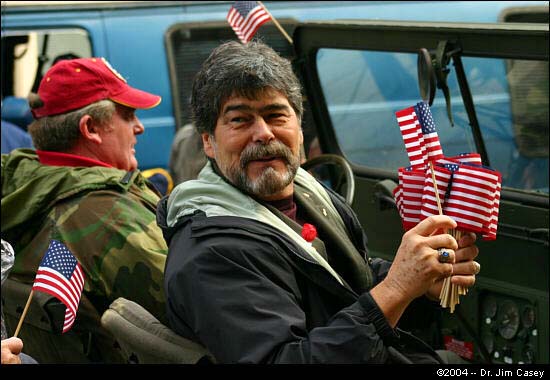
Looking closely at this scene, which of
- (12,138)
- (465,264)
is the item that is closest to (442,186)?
(465,264)

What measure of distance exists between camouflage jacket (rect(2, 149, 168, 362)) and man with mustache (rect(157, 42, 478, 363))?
757 millimetres

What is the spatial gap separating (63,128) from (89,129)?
0.11 meters

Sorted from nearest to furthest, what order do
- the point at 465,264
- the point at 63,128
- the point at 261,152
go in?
the point at 465,264, the point at 261,152, the point at 63,128

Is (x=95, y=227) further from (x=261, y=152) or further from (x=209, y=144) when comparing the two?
(x=261, y=152)

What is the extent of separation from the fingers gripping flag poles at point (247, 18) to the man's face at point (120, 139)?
1.10 m

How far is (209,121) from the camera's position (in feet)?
10.8

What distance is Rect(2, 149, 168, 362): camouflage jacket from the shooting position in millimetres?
4098

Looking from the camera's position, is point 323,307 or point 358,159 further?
point 358,159

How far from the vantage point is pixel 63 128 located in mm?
4730

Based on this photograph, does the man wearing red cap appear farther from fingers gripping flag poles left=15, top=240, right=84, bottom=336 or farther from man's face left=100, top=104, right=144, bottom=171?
fingers gripping flag poles left=15, top=240, right=84, bottom=336

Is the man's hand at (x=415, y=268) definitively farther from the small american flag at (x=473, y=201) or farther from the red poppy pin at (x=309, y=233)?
the red poppy pin at (x=309, y=233)

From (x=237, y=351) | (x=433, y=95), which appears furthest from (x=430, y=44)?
(x=237, y=351)

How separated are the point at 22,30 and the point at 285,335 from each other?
5764 mm

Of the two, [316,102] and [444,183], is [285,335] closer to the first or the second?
[444,183]
